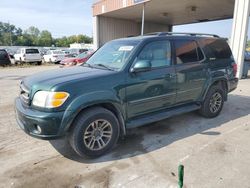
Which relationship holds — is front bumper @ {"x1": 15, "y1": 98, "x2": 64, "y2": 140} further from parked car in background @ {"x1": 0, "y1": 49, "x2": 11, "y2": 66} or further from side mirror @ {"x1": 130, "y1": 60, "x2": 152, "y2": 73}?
parked car in background @ {"x1": 0, "y1": 49, "x2": 11, "y2": 66}

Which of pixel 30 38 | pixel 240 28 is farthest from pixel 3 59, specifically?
pixel 30 38

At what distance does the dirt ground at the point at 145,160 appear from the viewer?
281 cm

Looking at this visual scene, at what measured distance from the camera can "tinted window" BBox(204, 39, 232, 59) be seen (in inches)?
192

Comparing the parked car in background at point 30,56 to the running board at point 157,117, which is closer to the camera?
the running board at point 157,117

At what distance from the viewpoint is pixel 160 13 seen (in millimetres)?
17891

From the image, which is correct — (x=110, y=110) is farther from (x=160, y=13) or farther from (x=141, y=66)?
(x=160, y=13)

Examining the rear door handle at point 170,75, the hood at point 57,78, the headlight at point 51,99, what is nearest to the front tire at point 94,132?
the headlight at point 51,99

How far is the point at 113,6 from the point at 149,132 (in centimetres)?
1404

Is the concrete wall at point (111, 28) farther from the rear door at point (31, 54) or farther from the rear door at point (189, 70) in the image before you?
the rear door at point (189, 70)

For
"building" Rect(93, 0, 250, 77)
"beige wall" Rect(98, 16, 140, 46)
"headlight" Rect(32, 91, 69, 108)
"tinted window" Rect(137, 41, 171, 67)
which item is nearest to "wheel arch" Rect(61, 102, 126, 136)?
"headlight" Rect(32, 91, 69, 108)

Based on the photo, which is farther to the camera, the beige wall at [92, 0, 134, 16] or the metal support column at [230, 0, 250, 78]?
the beige wall at [92, 0, 134, 16]

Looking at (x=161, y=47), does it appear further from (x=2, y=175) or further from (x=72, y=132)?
(x=2, y=175)

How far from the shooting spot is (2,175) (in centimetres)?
296

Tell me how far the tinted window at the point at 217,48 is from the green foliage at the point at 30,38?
87247mm
